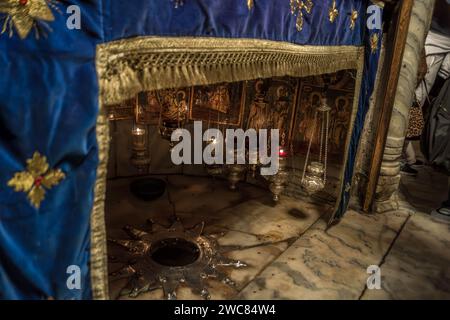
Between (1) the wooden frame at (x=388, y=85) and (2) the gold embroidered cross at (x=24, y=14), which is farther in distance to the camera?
(1) the wooden frame at (x=388, y=85)

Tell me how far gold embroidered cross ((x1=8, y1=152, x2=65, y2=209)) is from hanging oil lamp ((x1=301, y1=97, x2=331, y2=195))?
123 inches

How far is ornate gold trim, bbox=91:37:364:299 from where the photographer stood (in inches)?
56.4

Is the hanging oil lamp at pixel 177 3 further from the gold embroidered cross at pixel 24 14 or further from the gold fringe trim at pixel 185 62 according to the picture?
the gold embroidered cross at pixel 24 14

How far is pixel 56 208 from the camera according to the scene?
1.40 metres

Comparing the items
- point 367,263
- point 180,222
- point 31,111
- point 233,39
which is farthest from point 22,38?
point 367,263

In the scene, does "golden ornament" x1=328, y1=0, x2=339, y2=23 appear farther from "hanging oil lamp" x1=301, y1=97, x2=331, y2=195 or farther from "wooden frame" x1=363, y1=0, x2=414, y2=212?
"wooden frame" x1=363, y1=0, x2=414, y2=212

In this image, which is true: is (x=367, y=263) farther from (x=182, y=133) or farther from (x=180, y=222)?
(x=182, y=133)

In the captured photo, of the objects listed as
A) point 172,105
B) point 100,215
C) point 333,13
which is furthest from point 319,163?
point 100,215

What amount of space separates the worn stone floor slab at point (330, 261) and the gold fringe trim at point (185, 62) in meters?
1.80

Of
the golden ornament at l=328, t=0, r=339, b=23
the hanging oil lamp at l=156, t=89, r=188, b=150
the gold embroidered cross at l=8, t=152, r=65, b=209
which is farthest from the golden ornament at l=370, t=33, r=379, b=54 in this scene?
the gold embroidered cross at l=8, t=152, r=65, b=209

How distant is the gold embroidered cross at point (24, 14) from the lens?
1.25 meters

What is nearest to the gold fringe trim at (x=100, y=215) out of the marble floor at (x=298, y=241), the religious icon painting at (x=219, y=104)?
the marble floor at (x=298, y=241)
